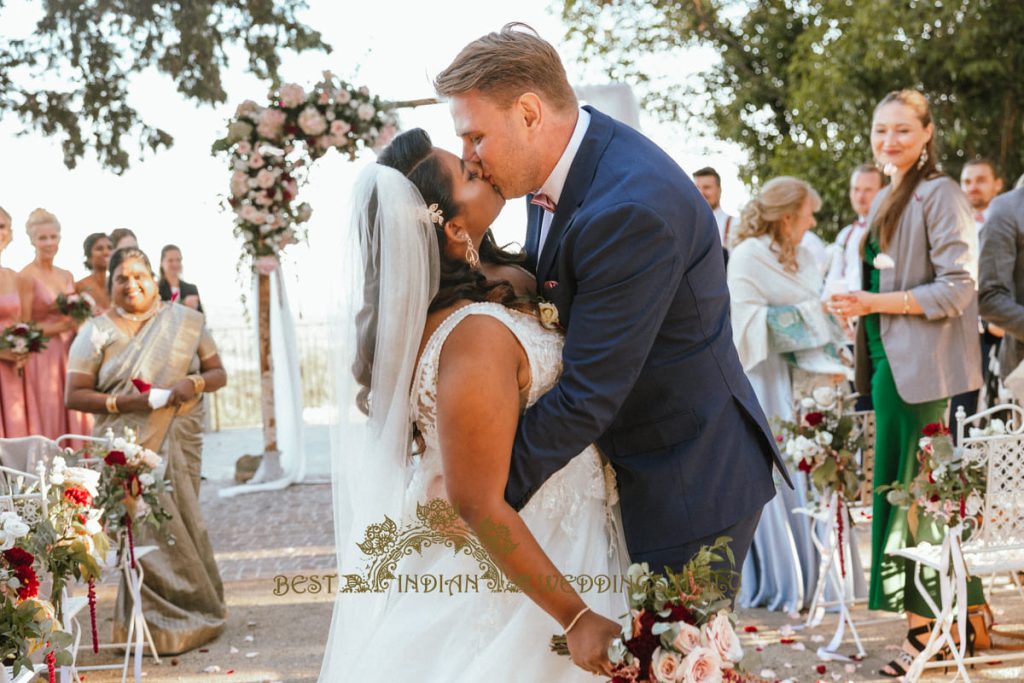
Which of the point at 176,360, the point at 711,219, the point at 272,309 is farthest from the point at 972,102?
the point at 711,219

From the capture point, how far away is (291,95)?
8.93m

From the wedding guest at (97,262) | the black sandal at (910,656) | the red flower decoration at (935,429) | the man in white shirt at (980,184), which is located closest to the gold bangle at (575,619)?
the red flower decoration at (935,429)

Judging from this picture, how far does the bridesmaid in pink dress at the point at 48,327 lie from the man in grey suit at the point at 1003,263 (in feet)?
17.6

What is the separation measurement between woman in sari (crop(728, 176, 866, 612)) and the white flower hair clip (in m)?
3.41

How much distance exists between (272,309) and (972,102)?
26.9ft

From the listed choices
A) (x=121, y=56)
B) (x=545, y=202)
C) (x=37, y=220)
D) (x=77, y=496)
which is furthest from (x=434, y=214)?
(x=121, y=56)

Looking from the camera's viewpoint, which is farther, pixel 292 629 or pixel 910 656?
pixel 292 629

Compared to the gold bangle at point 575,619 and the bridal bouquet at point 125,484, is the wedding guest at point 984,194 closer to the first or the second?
the bridal bouquet at point 125,484

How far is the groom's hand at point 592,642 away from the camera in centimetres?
228

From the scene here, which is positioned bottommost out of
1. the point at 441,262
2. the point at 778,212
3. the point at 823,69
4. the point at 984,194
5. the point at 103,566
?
the point at 103,566

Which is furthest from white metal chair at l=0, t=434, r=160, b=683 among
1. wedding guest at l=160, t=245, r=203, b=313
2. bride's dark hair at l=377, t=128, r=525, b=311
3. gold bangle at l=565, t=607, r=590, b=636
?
wedding guest at l=160, t=245, r=203, b=313

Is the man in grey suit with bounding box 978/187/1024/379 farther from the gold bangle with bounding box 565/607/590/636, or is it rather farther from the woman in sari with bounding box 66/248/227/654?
the woman in sari with bounding box 66/248/227/654

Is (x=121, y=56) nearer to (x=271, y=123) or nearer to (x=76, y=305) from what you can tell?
(x=271, y=123)

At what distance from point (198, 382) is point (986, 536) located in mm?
3893
